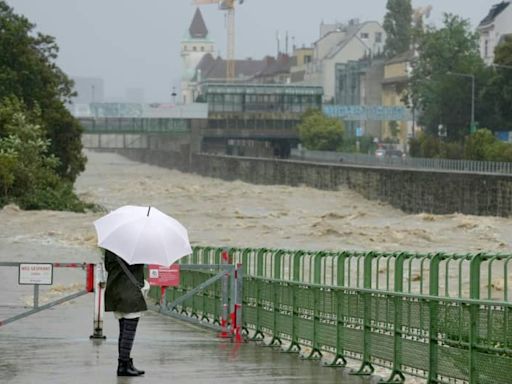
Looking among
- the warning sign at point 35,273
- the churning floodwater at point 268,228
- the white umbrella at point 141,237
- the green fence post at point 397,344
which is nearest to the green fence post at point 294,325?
the warning sign at point 35,273

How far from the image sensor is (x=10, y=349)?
62.4 ft

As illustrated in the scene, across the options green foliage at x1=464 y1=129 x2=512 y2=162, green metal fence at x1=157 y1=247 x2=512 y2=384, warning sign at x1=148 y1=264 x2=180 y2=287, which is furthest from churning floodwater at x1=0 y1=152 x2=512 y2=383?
green foliage at x1=464 y1=129 x2=512 y2=162

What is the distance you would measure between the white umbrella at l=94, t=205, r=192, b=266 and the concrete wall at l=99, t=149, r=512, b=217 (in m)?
55.3

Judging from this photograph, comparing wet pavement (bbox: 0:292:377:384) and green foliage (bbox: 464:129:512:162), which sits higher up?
wet pavement (bbox: 0:292:377:384)

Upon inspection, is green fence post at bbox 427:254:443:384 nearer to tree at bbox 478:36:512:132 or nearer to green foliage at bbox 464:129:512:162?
green foliage at bbox 464:129:512:162

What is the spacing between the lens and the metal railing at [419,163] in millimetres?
95363

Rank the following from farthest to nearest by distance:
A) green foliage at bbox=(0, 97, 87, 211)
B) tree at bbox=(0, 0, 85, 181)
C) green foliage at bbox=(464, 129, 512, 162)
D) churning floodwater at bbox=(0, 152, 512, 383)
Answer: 1. green foliage at bbox=(464, 129, 512, 162)
2. tree at bbox=(0, 0, 85, 181)
3. green foliage at bbox=(0, 97, 87, 211)
4. churning floodwater at bbox=(0, 152, 512, 383)

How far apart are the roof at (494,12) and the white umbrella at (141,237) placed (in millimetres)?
136086

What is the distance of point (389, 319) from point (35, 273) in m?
4.87

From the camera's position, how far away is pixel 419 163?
109438 millimetres

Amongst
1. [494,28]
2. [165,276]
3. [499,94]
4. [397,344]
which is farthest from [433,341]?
[494,28]

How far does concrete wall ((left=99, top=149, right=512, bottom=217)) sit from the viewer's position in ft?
242

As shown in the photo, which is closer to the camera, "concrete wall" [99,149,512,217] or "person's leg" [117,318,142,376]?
"person's leg" [117,318,142,376]

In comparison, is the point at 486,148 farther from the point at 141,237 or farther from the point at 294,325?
the point at 141,237
